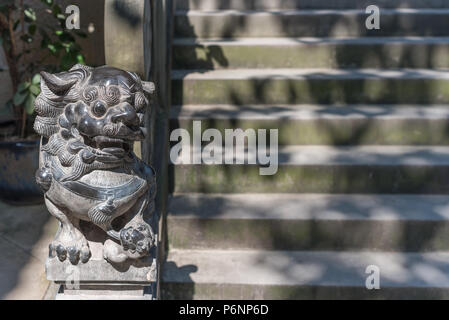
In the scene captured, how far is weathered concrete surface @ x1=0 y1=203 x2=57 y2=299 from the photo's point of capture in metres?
2.62

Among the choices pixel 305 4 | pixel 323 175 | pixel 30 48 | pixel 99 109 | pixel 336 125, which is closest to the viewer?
pixel 99 109

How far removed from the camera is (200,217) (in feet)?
9.02

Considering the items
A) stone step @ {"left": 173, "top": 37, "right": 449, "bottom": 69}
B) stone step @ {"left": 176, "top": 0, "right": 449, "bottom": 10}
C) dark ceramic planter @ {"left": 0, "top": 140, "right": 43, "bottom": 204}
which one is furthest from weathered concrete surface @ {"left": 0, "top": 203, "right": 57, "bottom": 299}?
stone step @ {"left": 176, "top": 0, "right": 449, "bottom": 10}

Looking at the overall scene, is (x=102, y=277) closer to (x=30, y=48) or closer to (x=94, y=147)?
(x=94, y=147)

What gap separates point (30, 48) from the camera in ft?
13.6

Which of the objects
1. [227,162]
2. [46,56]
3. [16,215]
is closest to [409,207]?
[227,162]

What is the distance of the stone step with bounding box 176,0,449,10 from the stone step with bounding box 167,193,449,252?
6.97 feet

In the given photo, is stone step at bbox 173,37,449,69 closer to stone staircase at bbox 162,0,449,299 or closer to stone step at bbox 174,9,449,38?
stone staircase at bbox 162,0,449,299

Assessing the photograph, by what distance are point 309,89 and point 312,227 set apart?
3.81ft

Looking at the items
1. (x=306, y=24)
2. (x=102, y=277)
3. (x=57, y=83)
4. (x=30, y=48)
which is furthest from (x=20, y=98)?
(x=306, y=24)

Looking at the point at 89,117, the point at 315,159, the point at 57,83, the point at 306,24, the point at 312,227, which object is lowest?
the point at 312,227

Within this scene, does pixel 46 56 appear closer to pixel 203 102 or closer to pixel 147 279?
pixel 203 102

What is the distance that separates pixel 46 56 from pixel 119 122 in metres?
2.48

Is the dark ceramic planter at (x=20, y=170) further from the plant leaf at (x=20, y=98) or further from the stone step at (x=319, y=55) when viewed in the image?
the stone step at (x=319, y=55)
